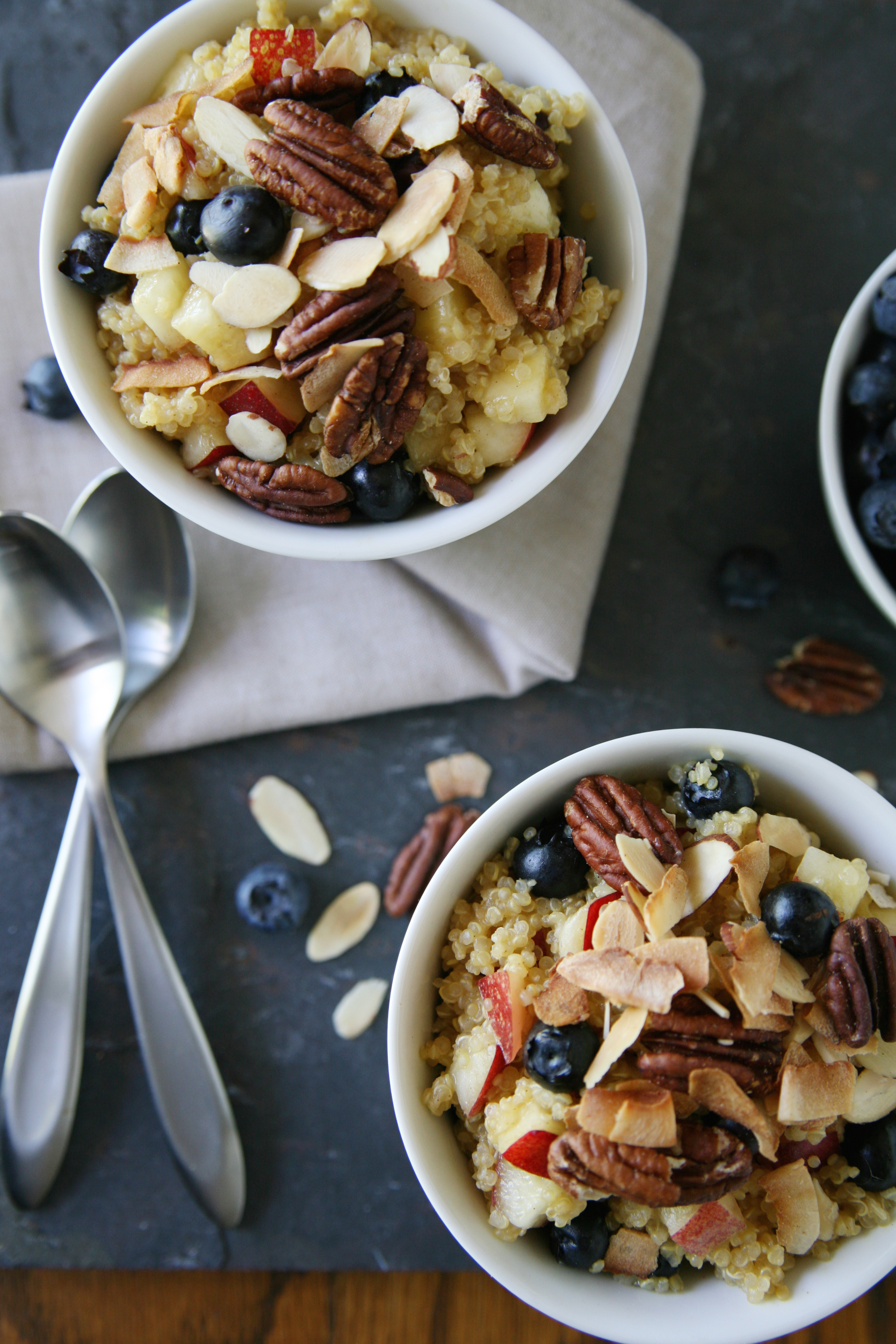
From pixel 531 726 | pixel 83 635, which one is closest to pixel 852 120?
pixel 531 726

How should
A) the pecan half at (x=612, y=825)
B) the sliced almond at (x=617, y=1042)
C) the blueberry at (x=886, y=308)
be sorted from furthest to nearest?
the blueberry at (x=886, y=308), the pecan half at (x=612, y=825), the sliced almond at (x=617, y=1042)

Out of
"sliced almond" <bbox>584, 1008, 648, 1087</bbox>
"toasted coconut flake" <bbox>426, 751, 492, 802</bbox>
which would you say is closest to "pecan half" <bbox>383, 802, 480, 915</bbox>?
"toasted coconut flake" <bbox>426, 751, 492, 802</bbox>

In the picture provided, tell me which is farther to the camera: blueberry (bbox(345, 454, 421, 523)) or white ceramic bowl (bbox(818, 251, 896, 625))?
white ceramic bowl (bbox(818, 251, 896, 625))

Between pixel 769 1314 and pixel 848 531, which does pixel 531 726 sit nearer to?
pixel 848 531

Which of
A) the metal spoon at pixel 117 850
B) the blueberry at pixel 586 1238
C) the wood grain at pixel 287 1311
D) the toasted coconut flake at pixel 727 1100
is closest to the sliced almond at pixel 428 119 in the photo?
the metal spoon at pixel 117 850

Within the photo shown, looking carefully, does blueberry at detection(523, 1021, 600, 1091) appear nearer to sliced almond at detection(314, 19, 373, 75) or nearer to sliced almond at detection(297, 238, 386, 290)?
sliced almond at detection(297, 238, 386, 290)

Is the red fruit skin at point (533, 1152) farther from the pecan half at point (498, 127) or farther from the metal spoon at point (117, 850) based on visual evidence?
the pecan half at point (498, 127)
